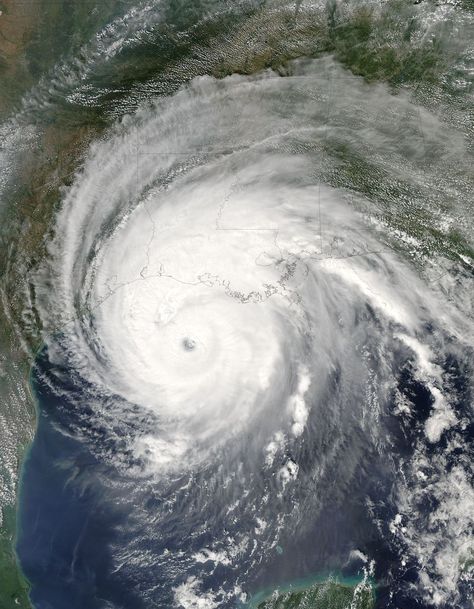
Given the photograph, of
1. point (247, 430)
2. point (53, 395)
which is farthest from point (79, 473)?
point (247, 430)

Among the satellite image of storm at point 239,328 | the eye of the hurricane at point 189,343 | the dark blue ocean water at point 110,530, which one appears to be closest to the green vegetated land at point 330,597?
the satellite image of storm at point 239,328

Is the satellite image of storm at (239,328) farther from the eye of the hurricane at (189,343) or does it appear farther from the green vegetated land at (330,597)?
the eye of the hurricane at (189,343)

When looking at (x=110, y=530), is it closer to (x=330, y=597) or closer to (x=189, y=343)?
(x=189, y=343)

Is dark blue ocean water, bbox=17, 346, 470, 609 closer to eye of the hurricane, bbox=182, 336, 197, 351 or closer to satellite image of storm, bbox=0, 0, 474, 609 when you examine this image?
satellite image of storm, bbox=0, 0, 474, 609

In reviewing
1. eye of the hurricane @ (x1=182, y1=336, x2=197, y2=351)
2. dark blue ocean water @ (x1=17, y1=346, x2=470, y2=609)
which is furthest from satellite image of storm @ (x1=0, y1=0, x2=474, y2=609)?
eye of the hurricane @ (x1=182, y1=336, x2=197, y2=351)

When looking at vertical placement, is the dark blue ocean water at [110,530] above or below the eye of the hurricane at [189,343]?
below

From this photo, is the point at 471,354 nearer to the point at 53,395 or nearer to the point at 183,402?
the point at 183,402
